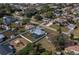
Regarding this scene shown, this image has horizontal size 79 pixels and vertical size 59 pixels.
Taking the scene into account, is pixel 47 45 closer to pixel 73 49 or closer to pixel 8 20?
pixel 73 49

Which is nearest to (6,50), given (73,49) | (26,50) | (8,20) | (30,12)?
(26,50)

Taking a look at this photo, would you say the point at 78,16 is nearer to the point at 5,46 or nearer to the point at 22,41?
the point at 22,41

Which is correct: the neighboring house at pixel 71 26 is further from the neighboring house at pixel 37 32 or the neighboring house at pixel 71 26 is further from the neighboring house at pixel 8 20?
the neighboring house at pixel 8 20

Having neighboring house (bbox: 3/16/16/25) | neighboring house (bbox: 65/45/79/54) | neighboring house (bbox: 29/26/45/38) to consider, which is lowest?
neighboring house (bbox: 65/45/79/54)

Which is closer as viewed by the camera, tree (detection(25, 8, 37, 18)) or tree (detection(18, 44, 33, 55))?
tree (detection(18, 44, 33, 55))

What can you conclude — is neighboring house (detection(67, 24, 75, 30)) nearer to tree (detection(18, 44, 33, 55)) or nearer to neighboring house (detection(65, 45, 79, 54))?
neighboring house (detection(65, 45, 79, 54))

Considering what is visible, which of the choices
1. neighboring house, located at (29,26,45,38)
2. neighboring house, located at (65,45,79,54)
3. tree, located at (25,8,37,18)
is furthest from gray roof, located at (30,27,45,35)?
neighboring house, located at (65,45,79,54)

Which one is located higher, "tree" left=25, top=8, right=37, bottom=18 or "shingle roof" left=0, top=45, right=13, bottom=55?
"tree" left=25, top=8, right=37, bottom=18
